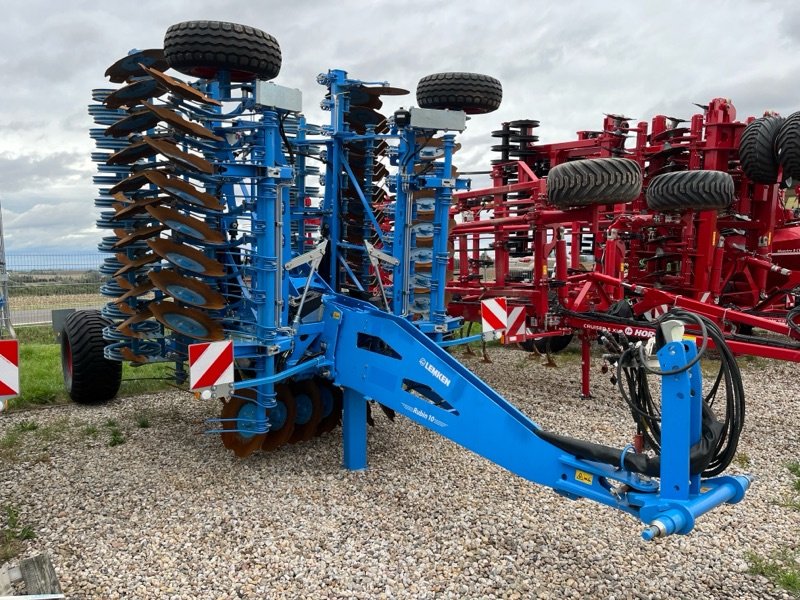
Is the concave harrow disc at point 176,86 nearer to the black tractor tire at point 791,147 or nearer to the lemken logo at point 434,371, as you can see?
the lemken logo at point 434,371

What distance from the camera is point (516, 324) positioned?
7078 mm

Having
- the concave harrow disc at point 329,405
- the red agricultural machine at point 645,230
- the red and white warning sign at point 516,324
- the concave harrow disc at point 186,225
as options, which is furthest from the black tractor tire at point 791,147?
the concave harrow disc at point 186,225

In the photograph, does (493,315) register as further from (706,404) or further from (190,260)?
(706,404)

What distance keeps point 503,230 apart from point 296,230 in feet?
9.17

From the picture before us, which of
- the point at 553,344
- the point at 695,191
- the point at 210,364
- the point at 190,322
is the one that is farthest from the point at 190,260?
the point at 553,344

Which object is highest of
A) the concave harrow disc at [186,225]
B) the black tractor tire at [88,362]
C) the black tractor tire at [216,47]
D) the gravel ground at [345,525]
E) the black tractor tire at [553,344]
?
the black tractor tire at [216,47]

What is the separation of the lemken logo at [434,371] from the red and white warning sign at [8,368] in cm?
222

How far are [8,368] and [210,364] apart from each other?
1.07 metres

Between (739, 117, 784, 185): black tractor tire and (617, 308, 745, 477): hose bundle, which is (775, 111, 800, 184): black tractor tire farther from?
(617, 308, 745, 477): hose bundle

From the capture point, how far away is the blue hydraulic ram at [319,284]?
3.14m

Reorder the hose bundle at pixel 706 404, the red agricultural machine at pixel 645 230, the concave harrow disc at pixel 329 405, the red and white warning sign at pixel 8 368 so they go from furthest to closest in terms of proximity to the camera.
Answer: the red agricultural machine at pixel 645 230 → the concave harrow disc at pixel 329 405 → the red and white warning sign at pixel 8 368 → the hose bundle at pixel 706 404

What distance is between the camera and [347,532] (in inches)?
155

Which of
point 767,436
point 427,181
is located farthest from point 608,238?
point 427,181

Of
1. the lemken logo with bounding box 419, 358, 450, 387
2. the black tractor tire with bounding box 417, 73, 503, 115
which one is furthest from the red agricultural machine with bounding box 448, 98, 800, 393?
the lemken logo with bounding box 419, 358, 450, 387
